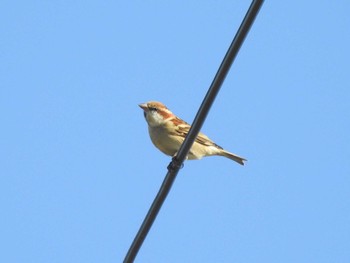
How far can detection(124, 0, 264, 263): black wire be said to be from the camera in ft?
11.0

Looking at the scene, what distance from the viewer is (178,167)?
4070 millimetres

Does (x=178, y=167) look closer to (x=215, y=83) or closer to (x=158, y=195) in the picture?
(x=158, y=195)

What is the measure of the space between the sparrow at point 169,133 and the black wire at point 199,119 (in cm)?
344

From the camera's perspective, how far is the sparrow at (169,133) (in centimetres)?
755

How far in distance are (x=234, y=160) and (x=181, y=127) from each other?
1051mm

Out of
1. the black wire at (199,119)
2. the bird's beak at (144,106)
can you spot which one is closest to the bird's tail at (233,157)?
the bird's beak at (144,106)

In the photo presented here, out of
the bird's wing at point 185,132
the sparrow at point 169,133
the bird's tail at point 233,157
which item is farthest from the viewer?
the bird's tail at point 233,157

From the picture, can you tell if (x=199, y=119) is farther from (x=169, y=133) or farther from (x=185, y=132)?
(x=185, y=132)

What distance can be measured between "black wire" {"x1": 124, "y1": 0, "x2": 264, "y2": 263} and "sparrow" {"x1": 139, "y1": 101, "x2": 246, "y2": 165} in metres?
3.44

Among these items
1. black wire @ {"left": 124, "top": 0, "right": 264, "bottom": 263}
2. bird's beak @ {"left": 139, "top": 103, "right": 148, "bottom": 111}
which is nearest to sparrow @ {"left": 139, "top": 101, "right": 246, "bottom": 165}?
bird's beak @ {"left": 139, "top": 103, "right": 148, "bottom": 111}

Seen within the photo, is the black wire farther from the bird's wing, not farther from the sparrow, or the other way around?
the bird's wing

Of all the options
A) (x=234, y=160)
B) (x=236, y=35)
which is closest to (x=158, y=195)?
(x=236, y=35)

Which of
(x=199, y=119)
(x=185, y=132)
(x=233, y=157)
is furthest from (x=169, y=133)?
(x=199, y=119)

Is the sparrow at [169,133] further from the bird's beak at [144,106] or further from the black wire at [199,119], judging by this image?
the black wire at [199,119]
